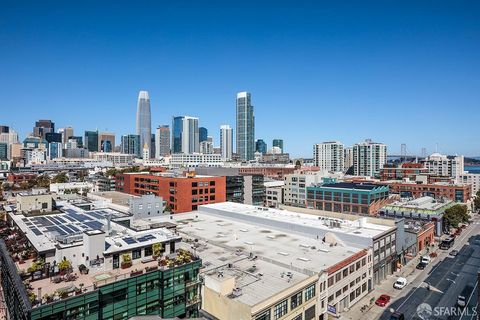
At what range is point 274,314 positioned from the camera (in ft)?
117

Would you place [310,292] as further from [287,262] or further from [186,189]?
[186,189]

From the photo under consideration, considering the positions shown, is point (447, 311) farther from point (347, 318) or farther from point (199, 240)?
point (199, 240)

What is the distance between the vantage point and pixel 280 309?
120 feet

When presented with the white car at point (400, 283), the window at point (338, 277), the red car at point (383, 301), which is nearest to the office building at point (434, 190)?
the white car at point (400, 283)

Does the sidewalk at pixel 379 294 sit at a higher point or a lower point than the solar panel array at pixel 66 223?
lower

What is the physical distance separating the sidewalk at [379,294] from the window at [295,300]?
1139 cm

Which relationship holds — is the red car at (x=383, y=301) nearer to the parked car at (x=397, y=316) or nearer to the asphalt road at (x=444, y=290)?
the asphalt road at (x=444, y=290)

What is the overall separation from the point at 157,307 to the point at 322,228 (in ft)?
125

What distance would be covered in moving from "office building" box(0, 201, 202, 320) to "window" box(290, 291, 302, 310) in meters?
11.5

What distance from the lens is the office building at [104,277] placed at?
1145 inches

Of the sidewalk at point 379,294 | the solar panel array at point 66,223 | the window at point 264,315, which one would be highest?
the solar panel array at point 66,223

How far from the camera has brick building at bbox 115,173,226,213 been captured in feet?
336

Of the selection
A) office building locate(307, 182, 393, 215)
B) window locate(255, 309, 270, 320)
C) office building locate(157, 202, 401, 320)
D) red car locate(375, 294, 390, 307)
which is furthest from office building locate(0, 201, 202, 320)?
office building locate(307, 182, 393, 215)

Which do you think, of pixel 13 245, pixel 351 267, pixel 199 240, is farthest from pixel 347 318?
pixel 13 245
